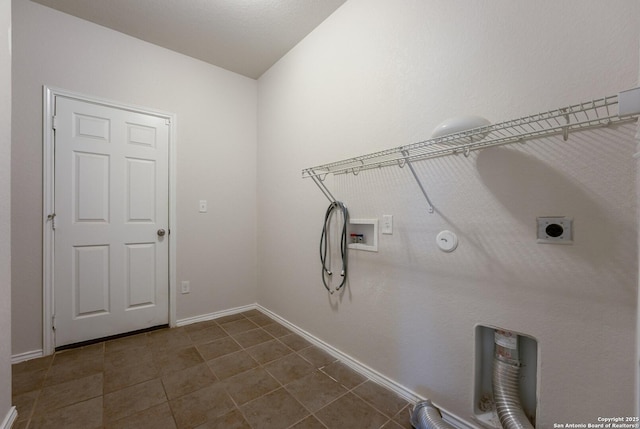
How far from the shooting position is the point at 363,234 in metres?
1.85

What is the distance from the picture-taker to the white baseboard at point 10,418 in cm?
123

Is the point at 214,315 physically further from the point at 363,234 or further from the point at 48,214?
the point at 363,234

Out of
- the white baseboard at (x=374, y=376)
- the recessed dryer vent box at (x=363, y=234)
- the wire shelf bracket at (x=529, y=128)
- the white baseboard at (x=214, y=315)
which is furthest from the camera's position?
the white baseboard at (x=214, y=315)

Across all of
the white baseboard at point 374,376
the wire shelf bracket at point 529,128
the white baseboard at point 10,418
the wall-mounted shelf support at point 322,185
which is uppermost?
the wire shelf bracket at point 529,128

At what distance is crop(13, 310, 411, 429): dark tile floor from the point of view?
1.36 m

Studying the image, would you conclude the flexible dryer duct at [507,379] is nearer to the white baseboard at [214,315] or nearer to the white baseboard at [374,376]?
the white baseboard at [374,376]

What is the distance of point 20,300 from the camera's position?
1906 millimetres

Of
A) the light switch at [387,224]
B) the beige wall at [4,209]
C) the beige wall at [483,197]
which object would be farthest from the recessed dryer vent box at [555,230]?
the beige wall at [4,209]

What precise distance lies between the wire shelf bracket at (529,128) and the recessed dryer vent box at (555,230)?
0.32 metres

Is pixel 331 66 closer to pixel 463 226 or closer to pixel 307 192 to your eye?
pixel 307 192

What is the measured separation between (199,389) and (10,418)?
854 millimetres

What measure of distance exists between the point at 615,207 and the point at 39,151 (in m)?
3.36

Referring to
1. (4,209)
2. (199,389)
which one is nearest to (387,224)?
(199,389)

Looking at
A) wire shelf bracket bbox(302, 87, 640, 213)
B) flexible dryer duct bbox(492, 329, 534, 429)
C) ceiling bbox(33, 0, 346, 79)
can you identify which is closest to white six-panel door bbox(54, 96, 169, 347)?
ceiling bbox(33, 0, 346, 79)
